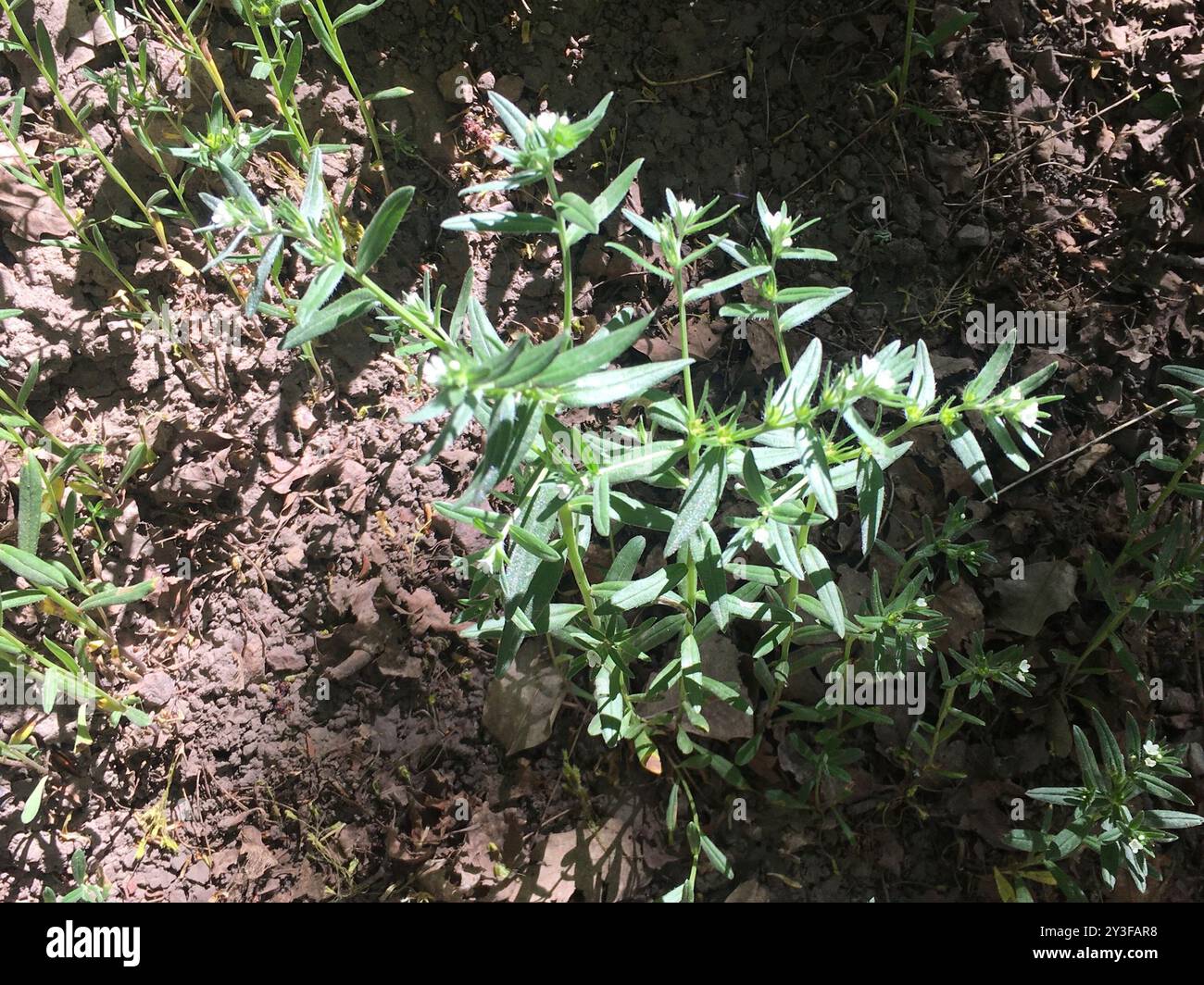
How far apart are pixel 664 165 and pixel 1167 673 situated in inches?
96.6

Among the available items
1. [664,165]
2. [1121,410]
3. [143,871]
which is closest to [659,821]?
[143,871]

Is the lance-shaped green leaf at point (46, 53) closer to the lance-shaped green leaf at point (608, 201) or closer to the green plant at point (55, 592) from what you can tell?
the green plant at point (55, 592)

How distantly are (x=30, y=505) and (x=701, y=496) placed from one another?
6.13ft

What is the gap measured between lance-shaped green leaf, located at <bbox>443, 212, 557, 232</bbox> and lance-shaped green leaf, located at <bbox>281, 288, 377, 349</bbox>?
23cm

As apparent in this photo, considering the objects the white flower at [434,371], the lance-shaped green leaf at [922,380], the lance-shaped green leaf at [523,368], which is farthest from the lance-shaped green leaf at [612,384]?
the lance-shaped green leaf at [922,380]

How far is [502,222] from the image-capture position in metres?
1.79

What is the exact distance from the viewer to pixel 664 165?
10.6ft

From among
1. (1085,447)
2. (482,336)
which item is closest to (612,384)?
(482,336)

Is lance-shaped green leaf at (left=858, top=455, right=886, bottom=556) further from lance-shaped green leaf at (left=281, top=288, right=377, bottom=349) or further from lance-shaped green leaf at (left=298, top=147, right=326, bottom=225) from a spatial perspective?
lance-shaped green leaf at (left=298, top=147, right=326, bottom=225)

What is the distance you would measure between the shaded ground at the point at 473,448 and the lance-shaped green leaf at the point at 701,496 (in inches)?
45.6

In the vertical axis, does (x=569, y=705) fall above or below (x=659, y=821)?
above
